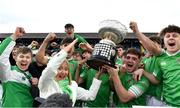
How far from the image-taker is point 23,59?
470 centimetres

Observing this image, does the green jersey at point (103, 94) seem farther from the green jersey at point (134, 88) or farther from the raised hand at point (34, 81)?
the raised hand at point (34, 81)

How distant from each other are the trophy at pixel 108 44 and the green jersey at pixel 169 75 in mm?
590

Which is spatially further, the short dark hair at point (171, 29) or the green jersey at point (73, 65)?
the green jersey at point (73, 65)

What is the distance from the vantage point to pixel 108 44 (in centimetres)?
421

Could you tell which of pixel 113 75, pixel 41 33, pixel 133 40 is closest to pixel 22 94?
pixel 113 75

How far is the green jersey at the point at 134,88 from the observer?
4516 millimetres

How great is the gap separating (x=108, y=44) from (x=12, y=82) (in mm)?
1259

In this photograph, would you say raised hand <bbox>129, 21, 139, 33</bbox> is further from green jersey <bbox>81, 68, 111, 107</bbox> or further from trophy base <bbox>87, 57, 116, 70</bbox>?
green jersey <bbox>81, 68, 111, 107</bbox>

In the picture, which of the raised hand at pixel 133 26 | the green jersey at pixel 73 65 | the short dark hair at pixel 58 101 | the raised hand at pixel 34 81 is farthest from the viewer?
the green jersey at pixel 73 65

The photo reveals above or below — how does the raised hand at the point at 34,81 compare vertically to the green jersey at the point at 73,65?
below

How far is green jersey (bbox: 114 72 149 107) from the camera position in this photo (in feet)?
14.8

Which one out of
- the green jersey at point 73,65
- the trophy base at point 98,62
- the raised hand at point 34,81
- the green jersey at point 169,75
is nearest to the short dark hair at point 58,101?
the trophy base at point 98,62

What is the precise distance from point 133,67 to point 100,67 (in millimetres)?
456

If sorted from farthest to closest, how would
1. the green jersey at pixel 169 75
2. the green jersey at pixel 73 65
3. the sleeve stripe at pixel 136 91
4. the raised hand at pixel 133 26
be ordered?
the green jersey at pixel 73 65, the sleeve stripe at pixel 136 91, the raised hand at pixel 133 26, the green jersey at pixel 169 75
